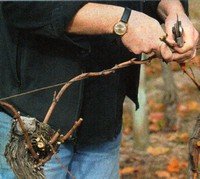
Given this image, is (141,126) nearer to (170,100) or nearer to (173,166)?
(173,166)

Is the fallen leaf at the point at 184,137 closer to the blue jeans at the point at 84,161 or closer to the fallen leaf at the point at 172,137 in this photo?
the fallen leaf at the point at 172,137

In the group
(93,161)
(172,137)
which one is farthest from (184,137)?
(93,161)

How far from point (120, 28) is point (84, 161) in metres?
0.83

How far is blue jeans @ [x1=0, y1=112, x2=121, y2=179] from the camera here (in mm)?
2305

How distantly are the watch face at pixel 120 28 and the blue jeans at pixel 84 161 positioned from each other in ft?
2.05

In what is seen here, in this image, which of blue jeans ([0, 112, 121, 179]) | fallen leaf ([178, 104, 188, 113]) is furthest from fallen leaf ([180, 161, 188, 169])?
blue jeans ([0, 112, 121, 179])

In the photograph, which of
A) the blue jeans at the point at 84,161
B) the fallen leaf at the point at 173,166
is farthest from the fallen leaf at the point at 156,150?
the blue jeans at the point at 84,161

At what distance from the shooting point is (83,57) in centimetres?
225

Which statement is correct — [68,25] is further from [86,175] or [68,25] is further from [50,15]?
[86,175]

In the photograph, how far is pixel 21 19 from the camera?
6.83ft

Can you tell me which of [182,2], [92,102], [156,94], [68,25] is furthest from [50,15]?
[156,94]

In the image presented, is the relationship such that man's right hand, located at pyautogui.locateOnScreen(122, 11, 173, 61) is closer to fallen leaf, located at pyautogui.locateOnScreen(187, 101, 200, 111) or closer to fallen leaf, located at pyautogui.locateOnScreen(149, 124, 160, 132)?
fallen leaf, located at pyautogui.locateOnScreen(149, 124, 160, 132)

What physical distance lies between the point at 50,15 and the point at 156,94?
5244mm

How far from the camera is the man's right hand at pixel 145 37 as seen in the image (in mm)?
1896
